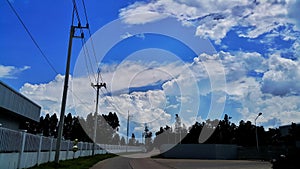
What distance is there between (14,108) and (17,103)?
0.66 m

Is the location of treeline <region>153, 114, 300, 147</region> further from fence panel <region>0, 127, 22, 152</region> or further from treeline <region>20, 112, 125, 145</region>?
fence panel <region>0, 127, 22, 152</region>

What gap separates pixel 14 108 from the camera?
19688 mm

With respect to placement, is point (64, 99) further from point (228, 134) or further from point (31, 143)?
point (228, 134)

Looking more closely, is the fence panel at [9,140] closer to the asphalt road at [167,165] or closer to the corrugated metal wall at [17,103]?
the corrugated metal wall at [17,103]

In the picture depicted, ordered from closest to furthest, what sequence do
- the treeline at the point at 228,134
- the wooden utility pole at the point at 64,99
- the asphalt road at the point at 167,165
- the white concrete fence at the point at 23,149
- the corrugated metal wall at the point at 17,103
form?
the white concrete fence at the point at 23,149
the wooden utility pole at the point at 64,99
the corrugated metal wall at the point at 17,103
the asphalt road at the point at 167,165
the treeline at the point at 228,134

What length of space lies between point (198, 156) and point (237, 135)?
38503mm

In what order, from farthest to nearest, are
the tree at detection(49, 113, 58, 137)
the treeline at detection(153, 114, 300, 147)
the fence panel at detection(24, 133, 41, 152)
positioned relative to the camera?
1. the tree at detection(49, 113, 58, 137)
2. the treeline at detection(153, 114, 300, 147)
3. the fence panel at detection(24, 133, 41, 152)

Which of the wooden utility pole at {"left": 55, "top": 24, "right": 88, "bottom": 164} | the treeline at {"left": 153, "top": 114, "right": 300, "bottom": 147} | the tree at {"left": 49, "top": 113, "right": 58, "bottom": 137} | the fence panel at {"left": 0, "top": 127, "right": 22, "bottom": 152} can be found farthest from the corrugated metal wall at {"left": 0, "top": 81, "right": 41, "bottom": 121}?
the tree at {"left": 49, "top": 113, "right": 58, "bottom": 137}

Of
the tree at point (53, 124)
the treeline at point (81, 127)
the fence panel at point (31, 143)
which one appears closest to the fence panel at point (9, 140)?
the fence panel at point (31, 143)

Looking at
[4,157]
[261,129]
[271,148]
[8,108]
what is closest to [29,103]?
[8,108]

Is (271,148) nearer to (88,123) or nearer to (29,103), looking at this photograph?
(29,103)

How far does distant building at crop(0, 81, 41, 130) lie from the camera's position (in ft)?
57.9

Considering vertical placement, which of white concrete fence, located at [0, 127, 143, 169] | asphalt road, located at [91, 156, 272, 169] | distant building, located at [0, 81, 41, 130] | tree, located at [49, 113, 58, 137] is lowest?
asphalt road, located at [91, 156, 272, 169]

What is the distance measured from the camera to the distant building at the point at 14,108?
57.9 feet
